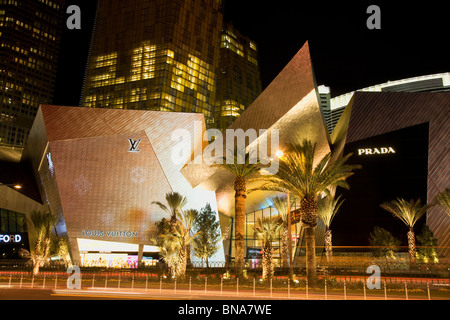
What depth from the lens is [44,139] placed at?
38969mm

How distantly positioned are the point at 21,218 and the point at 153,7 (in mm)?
59867

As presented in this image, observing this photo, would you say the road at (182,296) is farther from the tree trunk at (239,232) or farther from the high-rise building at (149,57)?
the high-rise building at (149,57)

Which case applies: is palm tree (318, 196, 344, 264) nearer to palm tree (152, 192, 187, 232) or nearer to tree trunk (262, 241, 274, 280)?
tree trunk (262, 241, 274, 280)

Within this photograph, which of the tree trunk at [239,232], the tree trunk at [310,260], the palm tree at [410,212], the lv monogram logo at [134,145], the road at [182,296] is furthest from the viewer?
the lv monogram logo at [134,145]

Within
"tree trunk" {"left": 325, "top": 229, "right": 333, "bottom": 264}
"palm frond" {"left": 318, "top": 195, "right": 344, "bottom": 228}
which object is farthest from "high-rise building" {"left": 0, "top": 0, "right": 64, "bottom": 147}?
"tree trunk" {"left": 325, "top": 229, "right": 333, "bottom": 264}

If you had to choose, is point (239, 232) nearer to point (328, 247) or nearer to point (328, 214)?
point (328, 247)

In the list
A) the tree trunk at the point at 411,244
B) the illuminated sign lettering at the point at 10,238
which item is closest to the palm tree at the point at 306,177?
the tree trunk at the point at 411,244

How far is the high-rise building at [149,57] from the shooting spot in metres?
82.4

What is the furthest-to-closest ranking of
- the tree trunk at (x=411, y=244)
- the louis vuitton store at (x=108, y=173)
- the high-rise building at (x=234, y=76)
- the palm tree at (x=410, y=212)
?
1. the high-rise building at (x=234, y=76)
2. the louis vuitton store at (x=108, y=173)
3. the palm tree at (x=410, y=212)
4. the tree trunk at (x=411, y=244)

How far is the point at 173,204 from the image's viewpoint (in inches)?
1449

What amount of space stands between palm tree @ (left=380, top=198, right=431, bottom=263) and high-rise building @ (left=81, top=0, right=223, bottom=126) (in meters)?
57.8

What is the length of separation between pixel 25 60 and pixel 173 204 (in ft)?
410

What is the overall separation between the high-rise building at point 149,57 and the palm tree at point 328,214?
53.3 metres

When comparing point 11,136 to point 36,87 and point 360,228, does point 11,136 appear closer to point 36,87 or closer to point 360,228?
point 36,87
